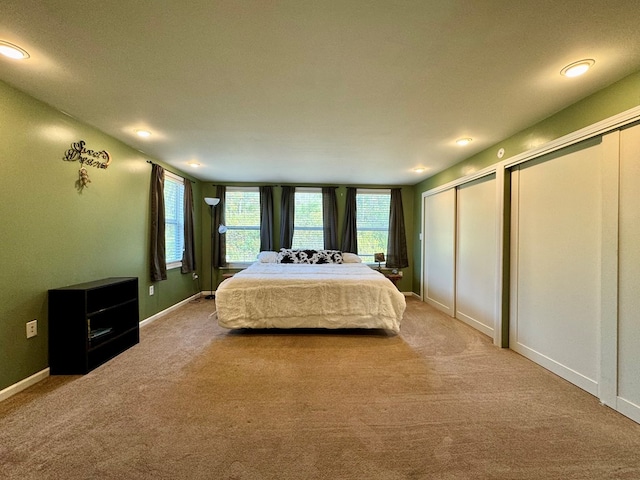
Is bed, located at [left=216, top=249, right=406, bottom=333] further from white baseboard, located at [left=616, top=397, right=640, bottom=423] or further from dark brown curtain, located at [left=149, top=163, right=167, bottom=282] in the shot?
white baseboard, located at [left=616, top=397, right=640, bottom=423]

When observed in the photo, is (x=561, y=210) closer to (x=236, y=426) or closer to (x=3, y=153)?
(x=236, y=426)

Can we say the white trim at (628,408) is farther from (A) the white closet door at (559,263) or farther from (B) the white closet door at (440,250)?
(B) the white closet door at (440,250)

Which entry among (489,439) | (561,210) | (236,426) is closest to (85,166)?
(236,426)

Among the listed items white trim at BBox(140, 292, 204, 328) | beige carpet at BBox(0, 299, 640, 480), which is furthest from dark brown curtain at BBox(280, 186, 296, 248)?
beige carpet at BBox(0, 299, 640, 480)

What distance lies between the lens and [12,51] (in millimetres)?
1532

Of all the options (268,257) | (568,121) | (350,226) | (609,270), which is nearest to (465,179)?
(568,121)

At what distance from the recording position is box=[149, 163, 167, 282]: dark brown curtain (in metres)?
3.61

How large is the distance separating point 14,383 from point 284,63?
2921 mm

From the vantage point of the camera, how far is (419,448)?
1451 millimetres

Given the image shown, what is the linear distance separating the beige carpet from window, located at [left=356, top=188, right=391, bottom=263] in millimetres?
2950

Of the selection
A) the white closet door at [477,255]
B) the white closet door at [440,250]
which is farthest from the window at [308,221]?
the white closet door at [477,255]

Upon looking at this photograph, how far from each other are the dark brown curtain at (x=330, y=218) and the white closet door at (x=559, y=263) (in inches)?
118

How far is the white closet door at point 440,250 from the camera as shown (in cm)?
401

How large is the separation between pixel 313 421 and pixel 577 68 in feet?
8.89
